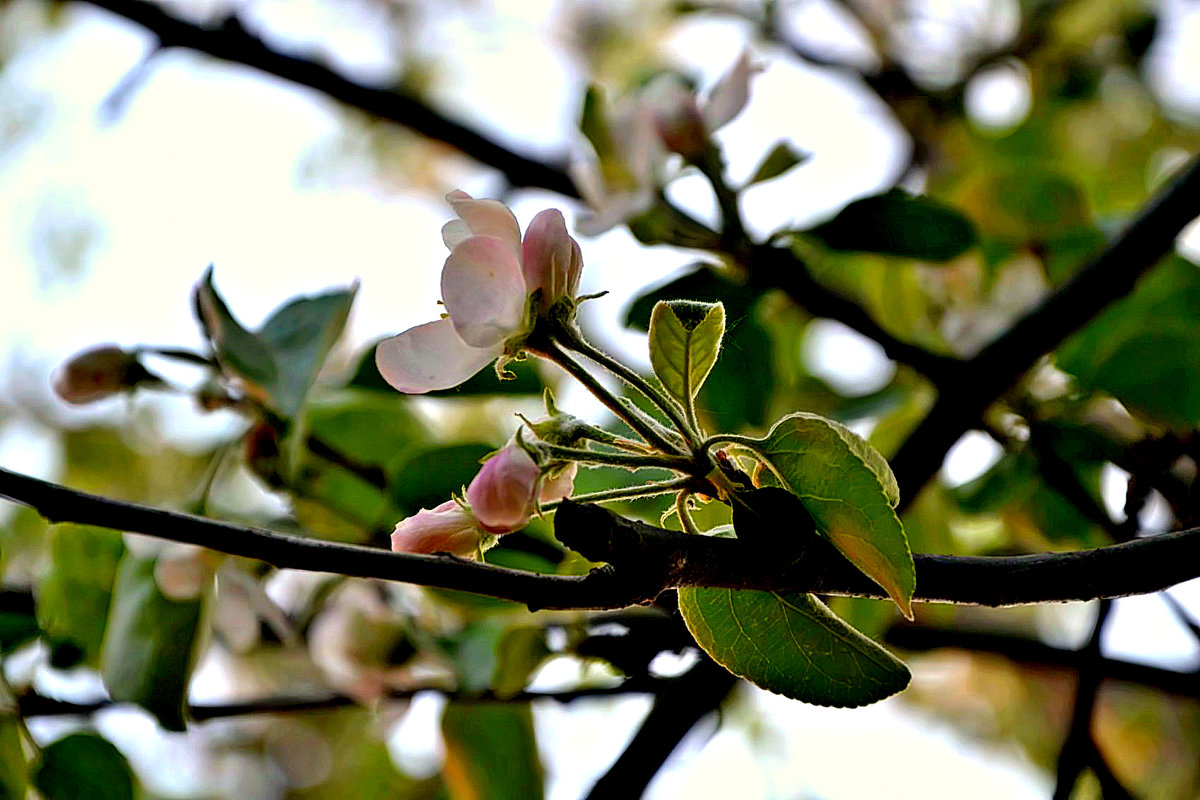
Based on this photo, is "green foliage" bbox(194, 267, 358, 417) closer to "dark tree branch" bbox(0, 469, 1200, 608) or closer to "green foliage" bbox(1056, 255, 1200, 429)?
"dark tree branch" bbox(0, 469, 1200, 608)

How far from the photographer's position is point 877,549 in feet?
0.95

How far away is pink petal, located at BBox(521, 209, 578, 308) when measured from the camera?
0.33m

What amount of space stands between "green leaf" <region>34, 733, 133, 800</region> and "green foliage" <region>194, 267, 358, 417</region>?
0.54 feet

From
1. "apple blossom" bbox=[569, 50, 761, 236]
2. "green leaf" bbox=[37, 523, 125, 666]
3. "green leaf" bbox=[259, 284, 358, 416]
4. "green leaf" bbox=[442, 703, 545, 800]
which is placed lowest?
"green leaf" bbox=[442, 703, 545, 800]

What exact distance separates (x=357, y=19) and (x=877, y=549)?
1603 mm

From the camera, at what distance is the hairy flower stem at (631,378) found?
317 mm

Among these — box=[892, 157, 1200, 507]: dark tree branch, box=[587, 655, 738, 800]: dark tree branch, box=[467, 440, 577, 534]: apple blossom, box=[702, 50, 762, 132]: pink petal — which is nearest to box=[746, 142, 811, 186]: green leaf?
box=[702, 50, 762, 132]: pink petal

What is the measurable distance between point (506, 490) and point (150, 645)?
0.91 feet

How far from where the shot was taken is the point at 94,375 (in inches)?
21.5

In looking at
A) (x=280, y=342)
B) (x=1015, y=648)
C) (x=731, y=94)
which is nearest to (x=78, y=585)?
(x=280, y=342)

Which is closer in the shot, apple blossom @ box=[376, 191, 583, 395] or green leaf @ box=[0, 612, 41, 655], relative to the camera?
apple blossom @ box=[376, 191, 583, 395]

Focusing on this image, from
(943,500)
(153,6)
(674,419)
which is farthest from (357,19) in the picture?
(674,419)

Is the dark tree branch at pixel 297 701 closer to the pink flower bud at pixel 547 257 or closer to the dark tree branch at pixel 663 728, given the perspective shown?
the dark tree branch at pixel 663 728

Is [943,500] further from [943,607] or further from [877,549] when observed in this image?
[877,549]
